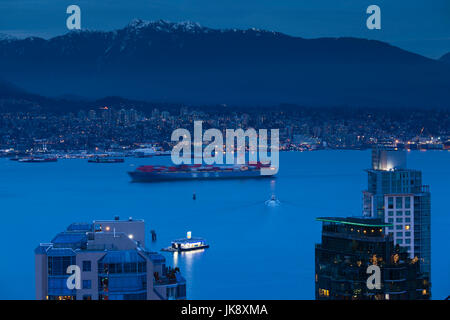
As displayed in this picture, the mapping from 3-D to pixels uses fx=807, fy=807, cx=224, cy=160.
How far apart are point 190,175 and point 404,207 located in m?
38.4

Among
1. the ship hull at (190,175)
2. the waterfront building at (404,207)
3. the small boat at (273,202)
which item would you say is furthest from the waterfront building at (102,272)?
the ship hull at (190,175)

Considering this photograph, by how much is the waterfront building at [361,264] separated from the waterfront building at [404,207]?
4.27 meters

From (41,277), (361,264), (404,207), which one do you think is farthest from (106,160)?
(41,277)

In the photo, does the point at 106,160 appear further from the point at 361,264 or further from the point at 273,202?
the point at 361,264

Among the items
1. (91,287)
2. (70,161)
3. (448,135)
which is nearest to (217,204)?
(91,287)

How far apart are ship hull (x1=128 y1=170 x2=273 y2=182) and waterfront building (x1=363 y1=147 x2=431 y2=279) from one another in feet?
118

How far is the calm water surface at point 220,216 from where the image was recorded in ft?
56.6

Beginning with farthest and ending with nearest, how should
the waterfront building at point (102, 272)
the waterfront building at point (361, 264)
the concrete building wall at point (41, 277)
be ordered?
the waterfront building at point (361, 264) → the concrete building wall at point (41, 277) → the waterfront building at point (102, 272)

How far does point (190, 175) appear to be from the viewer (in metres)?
53.9

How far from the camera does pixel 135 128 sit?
90125mm

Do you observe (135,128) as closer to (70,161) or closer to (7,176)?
(70,161)

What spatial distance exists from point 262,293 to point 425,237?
3366mm

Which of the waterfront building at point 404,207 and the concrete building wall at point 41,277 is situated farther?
the waterfront building at point 404,207
